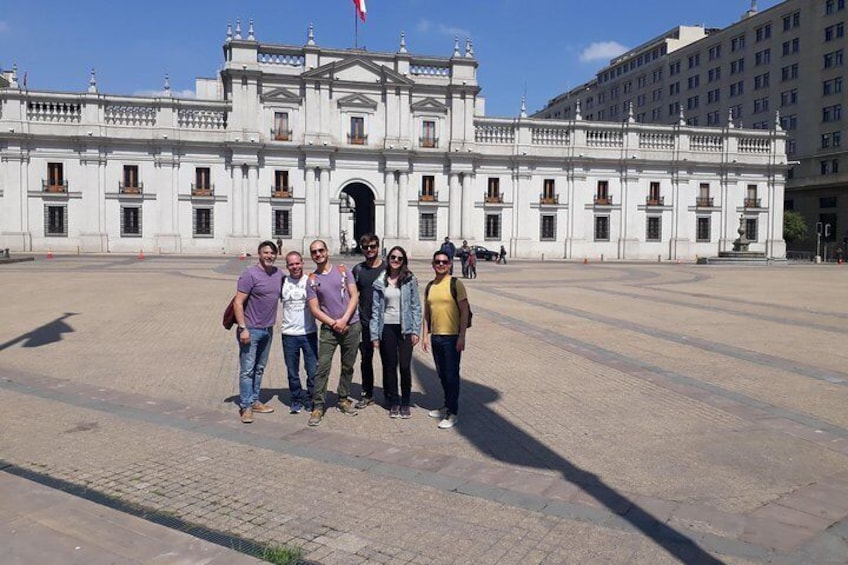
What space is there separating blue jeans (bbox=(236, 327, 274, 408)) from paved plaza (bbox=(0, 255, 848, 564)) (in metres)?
0.28

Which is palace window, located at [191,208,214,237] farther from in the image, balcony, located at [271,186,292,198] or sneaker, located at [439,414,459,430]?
sneaker, located at [439,414,459,430]

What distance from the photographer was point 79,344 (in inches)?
428

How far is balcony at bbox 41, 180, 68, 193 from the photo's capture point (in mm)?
48250

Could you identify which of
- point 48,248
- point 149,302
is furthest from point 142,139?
point 149,302

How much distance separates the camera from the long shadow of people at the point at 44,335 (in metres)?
10.9

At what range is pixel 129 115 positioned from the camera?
49.5 m

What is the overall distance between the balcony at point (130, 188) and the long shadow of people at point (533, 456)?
46774 millimetres

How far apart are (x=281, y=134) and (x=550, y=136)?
22249mm

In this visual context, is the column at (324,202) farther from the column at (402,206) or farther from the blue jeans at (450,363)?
the blue jeans at (450,363)

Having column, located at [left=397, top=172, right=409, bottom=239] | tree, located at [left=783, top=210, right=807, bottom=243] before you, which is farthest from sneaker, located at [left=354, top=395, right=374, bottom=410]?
tree, located at [left=783, top=210, right=807, bottom=243]

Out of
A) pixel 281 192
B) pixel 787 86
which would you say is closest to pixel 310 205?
pixel 281 192

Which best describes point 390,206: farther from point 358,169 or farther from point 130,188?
point 130,188

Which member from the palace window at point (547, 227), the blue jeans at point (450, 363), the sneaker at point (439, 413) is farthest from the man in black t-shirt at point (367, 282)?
the palace window at point (547, 227)

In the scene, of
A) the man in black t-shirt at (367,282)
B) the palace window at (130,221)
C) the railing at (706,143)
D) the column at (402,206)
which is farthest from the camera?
the railing at (706,143)
